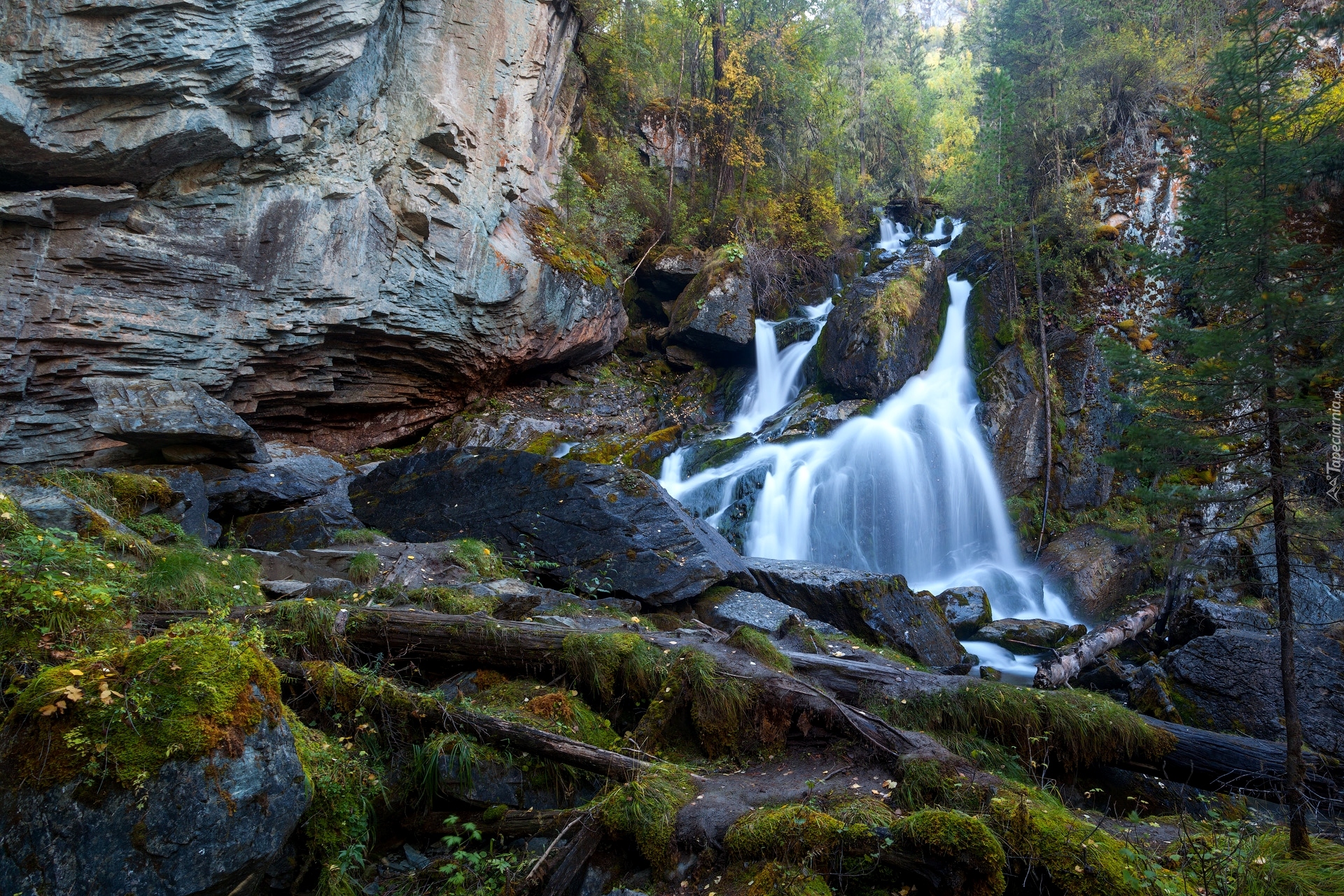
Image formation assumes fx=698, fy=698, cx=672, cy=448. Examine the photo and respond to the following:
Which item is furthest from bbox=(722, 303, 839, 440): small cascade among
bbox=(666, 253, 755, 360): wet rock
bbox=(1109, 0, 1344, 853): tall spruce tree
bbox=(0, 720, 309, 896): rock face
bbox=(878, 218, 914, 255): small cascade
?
bbox=(0, 720, 309, 896): rock face

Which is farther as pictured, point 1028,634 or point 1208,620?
point 1028,634

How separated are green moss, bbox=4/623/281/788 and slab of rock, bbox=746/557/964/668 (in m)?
6.28

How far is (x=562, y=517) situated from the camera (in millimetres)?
8648

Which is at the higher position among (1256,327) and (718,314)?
(718,314)

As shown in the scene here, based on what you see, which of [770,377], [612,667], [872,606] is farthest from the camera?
[770,377]

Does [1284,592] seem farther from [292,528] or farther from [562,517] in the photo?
[292,528]

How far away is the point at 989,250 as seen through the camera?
17.8 metres

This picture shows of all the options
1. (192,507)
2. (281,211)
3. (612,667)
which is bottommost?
(612,667)

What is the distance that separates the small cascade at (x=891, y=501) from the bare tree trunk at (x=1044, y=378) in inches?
28.3

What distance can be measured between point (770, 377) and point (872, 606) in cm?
938

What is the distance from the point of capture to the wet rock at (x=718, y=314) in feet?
55.1

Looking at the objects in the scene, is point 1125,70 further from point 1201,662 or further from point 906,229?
point 1201,662

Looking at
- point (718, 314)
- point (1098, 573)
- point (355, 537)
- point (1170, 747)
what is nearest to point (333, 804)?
point (355, 537)

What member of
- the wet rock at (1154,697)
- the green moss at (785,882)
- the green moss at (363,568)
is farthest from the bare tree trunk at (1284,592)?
the green moss at (363,568)
